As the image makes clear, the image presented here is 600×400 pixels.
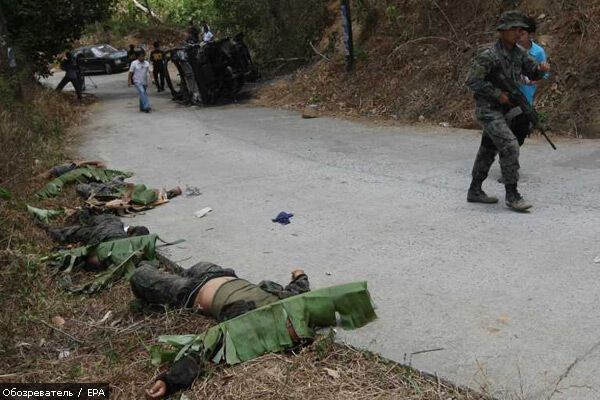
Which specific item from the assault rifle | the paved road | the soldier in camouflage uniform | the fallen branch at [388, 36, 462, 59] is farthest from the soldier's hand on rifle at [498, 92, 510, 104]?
the fallen branch at [388, 36, 462, 59]

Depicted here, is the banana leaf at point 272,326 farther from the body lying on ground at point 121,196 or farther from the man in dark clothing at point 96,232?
the body lying on ground at point 121,196

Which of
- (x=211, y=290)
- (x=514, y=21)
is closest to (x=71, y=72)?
(x=514, y=21)

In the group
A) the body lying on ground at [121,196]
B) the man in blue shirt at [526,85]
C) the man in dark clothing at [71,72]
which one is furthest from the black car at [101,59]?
the man in blue shirt at [526,85]

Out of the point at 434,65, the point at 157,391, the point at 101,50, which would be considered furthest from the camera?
the point at 101,50

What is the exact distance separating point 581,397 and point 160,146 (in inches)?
385

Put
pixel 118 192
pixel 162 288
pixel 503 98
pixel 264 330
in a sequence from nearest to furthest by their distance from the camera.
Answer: pixel 264 330
pixel 162 288
pixel 503 98
pixel 118 192

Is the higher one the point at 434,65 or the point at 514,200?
the point at 434,65

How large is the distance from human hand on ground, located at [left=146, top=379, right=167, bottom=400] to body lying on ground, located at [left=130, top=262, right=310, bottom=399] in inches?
27.9

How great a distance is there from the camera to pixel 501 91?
613cm

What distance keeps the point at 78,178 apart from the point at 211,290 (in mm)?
4788

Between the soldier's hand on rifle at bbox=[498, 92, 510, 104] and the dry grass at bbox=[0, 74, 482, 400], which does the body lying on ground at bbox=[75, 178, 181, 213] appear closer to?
the dry grass at bbox=[0, 74, 482, 400]

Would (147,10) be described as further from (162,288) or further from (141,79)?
(162,288)

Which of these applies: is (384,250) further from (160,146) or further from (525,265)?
(160,146)

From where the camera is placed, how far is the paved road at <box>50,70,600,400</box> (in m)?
3.61
